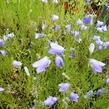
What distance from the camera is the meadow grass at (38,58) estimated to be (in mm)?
1744

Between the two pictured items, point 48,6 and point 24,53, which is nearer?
point 24,53

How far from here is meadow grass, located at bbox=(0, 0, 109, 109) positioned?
1.74 meters

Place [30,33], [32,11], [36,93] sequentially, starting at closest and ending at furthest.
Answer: [36,93] → [30,33] → [32,11]

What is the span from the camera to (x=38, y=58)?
1.73 m

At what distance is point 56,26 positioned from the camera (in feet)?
7.21

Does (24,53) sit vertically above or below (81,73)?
above

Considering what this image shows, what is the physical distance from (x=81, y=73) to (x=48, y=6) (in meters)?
0.78

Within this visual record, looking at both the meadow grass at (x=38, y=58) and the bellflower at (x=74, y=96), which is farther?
the meadow grass at (x=38, y=58)

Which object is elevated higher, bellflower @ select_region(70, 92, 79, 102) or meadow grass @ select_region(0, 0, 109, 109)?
meadow grass @ select_region(0, 0, 109, 109)

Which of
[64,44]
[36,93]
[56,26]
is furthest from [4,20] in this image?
[36,93]

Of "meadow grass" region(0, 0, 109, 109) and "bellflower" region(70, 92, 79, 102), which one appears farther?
"meadow grass" region(0, 0, 109, 109)

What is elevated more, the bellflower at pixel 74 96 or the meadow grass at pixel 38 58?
the meadow grass at pixel 38 58

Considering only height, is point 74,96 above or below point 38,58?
below

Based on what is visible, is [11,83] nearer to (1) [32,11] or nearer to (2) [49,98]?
(2) [49,98]
